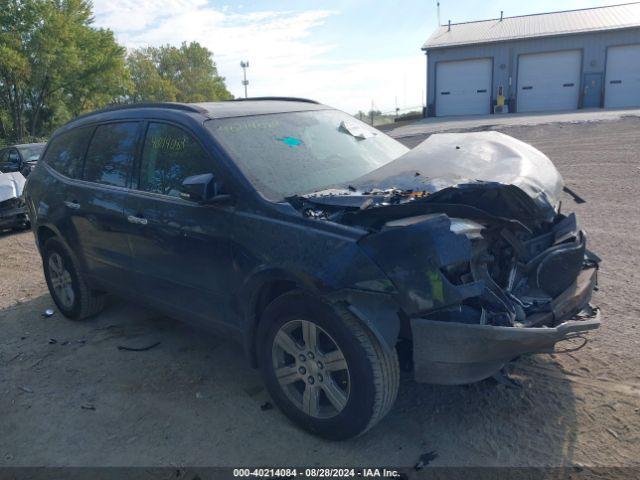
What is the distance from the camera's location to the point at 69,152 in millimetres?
4992

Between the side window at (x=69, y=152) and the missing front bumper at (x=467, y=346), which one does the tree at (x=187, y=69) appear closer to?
the side window at (x=69, y=152)

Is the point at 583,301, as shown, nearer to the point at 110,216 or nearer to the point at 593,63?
the point at 110,216

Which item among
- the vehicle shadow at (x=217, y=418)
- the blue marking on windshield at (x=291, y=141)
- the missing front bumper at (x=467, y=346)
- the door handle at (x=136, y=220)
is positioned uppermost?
the blue marking on windshield at (x=291, y=141)

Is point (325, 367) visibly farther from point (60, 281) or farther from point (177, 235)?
point (60, 281)

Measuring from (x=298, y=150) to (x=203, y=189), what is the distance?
88 cm

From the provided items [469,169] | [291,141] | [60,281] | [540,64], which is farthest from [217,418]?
[540,64]

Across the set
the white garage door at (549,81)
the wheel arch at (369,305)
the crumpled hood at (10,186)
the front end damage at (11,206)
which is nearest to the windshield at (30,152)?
the crumpled hood at (10,186)

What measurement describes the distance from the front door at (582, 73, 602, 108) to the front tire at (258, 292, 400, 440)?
3040cm

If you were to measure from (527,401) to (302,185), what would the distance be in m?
1.96

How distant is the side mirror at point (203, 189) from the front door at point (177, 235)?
10cm

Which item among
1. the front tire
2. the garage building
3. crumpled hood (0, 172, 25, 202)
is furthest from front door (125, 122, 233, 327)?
the garage building

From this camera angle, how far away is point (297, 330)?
3.11 m

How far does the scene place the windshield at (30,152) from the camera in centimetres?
1222

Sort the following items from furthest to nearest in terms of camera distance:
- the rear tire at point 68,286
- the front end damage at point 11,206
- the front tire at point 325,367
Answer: the front end damage at point 11,206 → the rear tire at point 68,286 → the front tire at point 325,367
